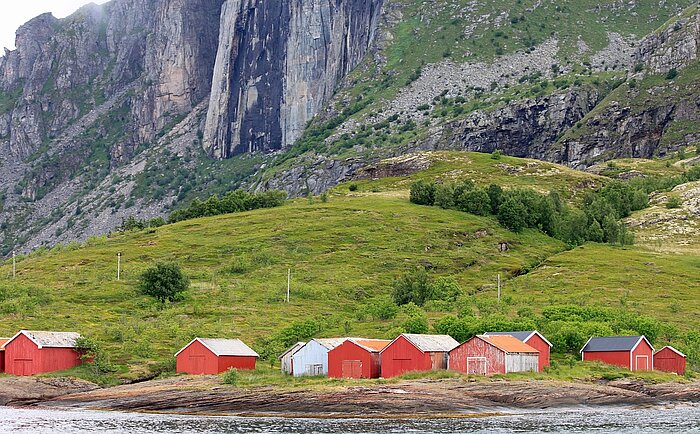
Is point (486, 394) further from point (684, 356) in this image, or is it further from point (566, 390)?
point (684, 356)

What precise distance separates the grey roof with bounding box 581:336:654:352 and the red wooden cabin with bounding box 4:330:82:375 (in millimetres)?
43126

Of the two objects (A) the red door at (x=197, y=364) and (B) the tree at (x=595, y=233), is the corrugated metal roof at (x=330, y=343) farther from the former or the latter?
(B) the tree at (x=595, y=233)

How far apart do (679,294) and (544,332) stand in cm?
3071

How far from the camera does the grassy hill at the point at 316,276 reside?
111562 mm

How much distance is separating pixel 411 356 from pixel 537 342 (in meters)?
10.7

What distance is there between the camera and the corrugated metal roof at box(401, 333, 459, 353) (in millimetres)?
88875

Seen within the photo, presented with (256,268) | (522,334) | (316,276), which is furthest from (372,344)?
(256,268)

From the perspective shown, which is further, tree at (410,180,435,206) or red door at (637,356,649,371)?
tree at (410,180,435,206)

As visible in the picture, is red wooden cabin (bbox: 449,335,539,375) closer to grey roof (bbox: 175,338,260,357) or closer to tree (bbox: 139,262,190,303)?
grey roof (bbox: 175,338,260,357)

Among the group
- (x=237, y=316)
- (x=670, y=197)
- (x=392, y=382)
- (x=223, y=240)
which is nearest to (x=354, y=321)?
(x=237, y=316)

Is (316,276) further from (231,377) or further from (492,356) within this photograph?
(492,356)

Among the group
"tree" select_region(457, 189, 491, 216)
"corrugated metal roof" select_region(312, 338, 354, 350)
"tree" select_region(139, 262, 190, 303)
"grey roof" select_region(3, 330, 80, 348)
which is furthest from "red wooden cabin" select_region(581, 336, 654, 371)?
"tree" select_region(457, 189, 491, 216)

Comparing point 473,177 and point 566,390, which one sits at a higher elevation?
point 473,177

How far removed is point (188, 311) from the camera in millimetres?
119188
